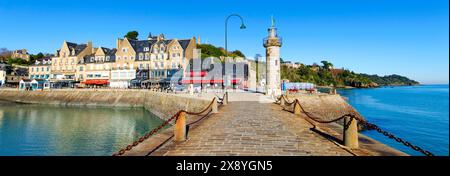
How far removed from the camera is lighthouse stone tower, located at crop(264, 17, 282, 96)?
2686 centimetres

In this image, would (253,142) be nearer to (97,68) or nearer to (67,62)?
(97,68)

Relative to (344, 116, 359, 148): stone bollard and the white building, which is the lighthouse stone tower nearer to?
(344, 116, 359, 148): stone bollard

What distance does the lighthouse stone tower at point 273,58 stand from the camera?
26.9m

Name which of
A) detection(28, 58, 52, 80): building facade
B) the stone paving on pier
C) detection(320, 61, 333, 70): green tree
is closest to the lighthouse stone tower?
the stone paving on pier

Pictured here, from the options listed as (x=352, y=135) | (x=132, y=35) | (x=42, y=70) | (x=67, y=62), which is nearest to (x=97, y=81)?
(x=67, y=62)

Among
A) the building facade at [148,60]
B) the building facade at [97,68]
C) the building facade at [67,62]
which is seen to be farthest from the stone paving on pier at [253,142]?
the building facade at [67,62]

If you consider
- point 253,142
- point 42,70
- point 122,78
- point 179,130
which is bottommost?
point 253,142

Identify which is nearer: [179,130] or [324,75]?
[179,130]

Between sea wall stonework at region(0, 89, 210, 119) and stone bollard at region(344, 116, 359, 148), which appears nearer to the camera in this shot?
stone bollard at region(344, 116, 359, 148)

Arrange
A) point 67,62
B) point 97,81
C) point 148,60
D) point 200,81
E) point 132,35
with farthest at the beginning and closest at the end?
point 132,35, point 67,62, point 97,81, point 148,60, point 200,81

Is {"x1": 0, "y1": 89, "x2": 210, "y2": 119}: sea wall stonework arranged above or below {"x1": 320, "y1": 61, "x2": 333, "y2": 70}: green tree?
below

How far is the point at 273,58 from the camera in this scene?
89.0ft

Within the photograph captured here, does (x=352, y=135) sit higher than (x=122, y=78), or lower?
lower
